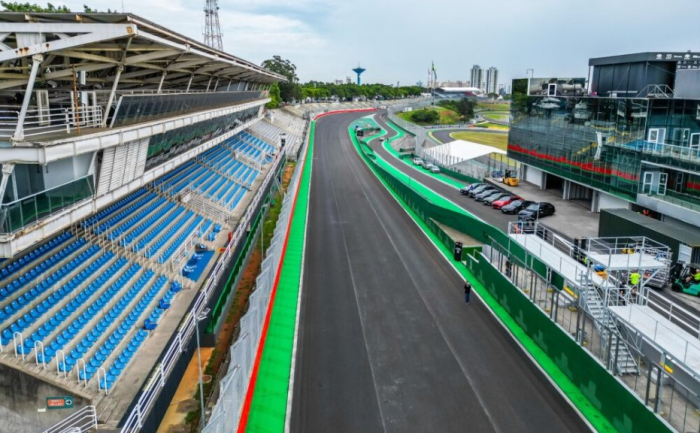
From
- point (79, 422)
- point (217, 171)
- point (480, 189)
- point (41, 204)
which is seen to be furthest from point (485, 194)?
point (79, 422)

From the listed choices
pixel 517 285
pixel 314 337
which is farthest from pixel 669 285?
pixel 314 337

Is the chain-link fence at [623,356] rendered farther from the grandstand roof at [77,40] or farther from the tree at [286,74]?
the tree at [286,74]

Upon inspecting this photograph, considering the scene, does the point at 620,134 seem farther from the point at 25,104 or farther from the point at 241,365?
the point at 25,104

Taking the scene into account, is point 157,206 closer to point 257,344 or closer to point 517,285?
point 257,344

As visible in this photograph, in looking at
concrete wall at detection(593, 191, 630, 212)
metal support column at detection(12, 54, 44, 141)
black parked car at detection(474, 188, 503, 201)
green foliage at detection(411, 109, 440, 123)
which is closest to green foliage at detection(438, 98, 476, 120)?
green foliage at detection(411, 109, 440, 123)

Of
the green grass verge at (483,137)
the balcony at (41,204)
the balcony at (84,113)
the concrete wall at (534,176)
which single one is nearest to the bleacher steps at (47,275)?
the balcony at (41,204)

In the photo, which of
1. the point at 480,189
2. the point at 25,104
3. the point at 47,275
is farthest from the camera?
the point at 480,189
